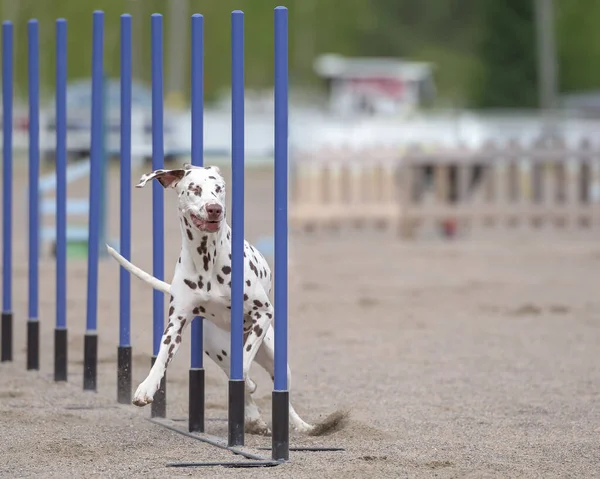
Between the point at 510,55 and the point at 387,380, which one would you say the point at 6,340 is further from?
the point at 510,55

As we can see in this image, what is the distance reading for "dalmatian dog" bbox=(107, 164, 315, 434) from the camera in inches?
213

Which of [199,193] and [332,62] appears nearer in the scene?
[199,193]

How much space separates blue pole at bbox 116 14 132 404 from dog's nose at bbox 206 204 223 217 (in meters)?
1.61

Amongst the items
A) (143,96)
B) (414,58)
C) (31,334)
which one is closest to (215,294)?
(31,334)

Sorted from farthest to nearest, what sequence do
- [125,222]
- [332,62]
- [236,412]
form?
[332,62] < [125,222] < [236,412]

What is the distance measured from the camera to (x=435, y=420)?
6.46 metres

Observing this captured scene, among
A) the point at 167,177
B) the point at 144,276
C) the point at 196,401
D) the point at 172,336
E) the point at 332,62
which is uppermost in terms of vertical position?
the point at 332,62

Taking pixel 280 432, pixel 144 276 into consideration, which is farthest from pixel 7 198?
pixel 280 432

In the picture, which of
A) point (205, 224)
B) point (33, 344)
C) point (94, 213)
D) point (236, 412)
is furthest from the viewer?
point (33, 344)

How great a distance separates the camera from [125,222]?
6.87 m

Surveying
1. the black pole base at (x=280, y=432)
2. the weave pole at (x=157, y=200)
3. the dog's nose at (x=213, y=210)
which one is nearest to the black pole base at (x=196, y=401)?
the weave pole at (x=157, y=200)

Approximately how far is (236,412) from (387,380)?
236 centimetres

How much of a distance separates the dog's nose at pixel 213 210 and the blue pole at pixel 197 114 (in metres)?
0.64

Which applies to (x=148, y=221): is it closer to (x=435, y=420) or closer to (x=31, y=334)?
(x=31, y=334)
